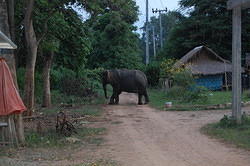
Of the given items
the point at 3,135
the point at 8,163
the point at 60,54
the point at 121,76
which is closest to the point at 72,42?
the point at 60,54

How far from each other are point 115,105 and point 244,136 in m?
11.2

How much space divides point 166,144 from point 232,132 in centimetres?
249

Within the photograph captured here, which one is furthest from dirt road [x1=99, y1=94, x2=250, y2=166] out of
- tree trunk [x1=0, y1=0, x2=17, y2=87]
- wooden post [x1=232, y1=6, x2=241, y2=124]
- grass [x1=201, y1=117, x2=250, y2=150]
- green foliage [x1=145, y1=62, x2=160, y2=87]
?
green foliage [x1=145, y1=62, x2=160, y2=87]

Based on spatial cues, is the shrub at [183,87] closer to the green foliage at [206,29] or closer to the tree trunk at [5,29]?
the tree trunk at [5,29]

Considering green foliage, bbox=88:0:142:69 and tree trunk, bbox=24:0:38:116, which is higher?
green foliage, bbox=88:0:142:69

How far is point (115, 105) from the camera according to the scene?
837 inches

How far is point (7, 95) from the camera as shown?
380 inches

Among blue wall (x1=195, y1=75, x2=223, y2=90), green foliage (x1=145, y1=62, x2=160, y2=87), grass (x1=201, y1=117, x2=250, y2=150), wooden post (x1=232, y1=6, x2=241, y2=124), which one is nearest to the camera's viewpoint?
grass (x1=201, y1=117, x2=250, y2=150)

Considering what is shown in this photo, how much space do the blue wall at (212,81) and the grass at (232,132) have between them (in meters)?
21.1

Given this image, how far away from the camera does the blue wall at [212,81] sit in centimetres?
3397

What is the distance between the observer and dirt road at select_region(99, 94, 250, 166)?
814 cm

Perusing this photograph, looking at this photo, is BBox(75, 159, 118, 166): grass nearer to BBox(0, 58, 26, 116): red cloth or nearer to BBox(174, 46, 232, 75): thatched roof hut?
BBox(0, 58, 26, 116): red cloth

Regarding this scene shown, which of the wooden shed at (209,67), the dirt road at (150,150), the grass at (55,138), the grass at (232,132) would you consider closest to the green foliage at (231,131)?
the grass at (232,132)

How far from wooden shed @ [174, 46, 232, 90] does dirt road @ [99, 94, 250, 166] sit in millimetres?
17868
